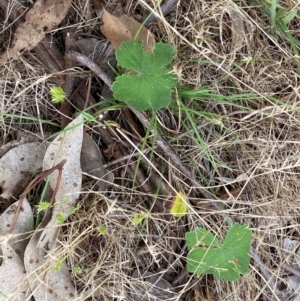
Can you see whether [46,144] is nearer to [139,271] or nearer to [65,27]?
[65,27]

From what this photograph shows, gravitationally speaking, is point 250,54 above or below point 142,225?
above

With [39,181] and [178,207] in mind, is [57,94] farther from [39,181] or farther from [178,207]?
[178,207]

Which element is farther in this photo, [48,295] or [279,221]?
[279,221]

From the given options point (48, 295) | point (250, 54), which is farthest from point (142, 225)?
point (250, 54)

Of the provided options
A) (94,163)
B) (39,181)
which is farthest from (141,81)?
(39,181)

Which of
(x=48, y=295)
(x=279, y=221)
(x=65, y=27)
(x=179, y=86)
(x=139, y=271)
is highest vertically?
(x=65, y=27)

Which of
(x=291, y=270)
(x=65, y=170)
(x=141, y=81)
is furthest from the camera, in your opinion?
(x=291, y=270)
